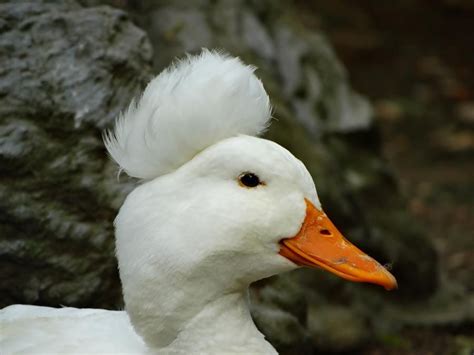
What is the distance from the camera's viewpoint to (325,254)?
2795 millimetres

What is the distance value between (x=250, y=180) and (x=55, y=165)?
3.78 feet

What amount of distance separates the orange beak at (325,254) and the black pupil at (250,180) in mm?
168

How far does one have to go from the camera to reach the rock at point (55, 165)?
356 centimetres

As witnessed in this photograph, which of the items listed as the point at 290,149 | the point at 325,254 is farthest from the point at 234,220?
the point at 290,149

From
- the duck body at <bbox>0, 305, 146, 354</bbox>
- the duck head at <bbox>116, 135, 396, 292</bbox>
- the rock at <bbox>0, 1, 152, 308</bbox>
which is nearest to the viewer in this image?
the duck head at <bbox>116, 135, 396, 292</bbox>

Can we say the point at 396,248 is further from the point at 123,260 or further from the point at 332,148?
the point at 123,260

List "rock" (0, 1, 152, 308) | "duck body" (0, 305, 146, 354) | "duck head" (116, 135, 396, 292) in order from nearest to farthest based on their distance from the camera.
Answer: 1. "duck head" (116, 135, 396, 292)
2. "duck body" (0, 305, 146, 354)
3. "rock" (0, 1, 152, 308)

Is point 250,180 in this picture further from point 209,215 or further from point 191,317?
point 191,317

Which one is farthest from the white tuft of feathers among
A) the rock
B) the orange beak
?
the rock

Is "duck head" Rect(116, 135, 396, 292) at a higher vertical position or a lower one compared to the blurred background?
higher

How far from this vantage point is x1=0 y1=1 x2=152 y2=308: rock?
3561 millimetres

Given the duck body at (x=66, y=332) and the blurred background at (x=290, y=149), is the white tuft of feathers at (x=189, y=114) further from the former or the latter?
the blurred background at (x=290, y=149)

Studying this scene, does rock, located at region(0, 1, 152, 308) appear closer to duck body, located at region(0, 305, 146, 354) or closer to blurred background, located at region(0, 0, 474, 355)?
blurred background, located at region(0, 0, 474, 355)

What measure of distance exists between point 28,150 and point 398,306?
2910 millimetres
